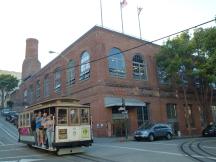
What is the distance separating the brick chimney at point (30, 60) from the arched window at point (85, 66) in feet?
101

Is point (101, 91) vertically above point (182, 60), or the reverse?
point (182, 60)

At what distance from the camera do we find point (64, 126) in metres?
14.7

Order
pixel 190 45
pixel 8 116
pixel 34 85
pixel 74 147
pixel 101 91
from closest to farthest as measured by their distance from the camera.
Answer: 1. pixel 74 147
2. pixel 101 91
3. pixel 190 45
4. pixel 8 116
5. pixel 34 85

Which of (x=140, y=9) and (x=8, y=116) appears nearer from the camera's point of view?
(x=140, y=9)

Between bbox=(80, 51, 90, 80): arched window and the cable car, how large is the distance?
16.5 meters

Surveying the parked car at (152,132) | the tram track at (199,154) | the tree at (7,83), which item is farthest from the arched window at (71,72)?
the tree at (7,83)

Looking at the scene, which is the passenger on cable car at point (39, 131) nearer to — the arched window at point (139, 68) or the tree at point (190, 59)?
the tree at point (190, 59)

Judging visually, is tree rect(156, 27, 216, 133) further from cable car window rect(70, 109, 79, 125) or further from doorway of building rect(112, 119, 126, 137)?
cable car window rect(70, 109, 79, 125)

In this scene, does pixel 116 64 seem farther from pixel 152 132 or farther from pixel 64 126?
pixel 64 126

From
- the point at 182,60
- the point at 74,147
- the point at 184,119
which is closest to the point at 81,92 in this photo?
the point at 182,60

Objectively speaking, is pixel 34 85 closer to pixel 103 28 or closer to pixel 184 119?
pixel 103 28

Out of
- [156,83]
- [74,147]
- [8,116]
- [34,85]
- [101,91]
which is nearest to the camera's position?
[74,147]

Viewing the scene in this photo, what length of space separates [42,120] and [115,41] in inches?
763

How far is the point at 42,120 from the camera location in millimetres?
15758
